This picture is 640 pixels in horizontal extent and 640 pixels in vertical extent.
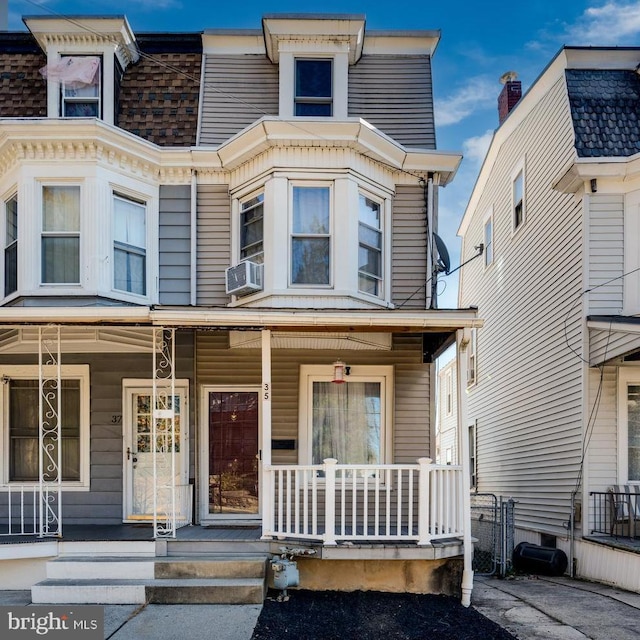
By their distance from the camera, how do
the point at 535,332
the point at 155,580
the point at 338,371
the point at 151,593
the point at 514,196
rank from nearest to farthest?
the point at 151,593 < the point at 155,580 < the point at 338,371 < the point at 535,332 < the point at 514,196

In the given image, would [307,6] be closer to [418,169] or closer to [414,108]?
[414,108]

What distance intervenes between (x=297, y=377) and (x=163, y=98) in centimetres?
447

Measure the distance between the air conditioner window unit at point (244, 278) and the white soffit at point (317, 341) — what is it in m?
0.59

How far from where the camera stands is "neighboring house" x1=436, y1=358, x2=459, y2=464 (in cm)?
1930

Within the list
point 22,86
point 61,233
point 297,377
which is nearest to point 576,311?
point 297,377

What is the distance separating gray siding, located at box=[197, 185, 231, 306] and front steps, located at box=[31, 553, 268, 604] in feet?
11.3

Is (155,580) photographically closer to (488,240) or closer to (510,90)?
(488,240)

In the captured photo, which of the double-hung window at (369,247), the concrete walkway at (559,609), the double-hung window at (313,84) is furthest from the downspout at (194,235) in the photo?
the concrete walkway at (559,609)

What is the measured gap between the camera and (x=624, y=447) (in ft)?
28.8

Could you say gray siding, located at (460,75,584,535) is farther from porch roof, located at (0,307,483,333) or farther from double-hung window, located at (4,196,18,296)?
double-hung window, located at (4,196,18,296)

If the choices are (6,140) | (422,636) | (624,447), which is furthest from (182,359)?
(624,447)

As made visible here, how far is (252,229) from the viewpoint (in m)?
8.57

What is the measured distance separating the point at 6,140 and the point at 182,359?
354 centimetres

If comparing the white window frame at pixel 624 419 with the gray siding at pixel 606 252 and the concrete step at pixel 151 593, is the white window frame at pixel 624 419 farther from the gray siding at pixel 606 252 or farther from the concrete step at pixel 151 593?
the concrete step at pixel 151 593
